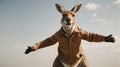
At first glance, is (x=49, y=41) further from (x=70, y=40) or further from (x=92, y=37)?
(x=92, y=37)

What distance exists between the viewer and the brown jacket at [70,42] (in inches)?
404

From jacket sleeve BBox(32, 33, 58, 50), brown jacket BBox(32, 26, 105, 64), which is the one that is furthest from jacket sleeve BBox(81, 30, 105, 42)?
jacket sleeve BBox(32, 33, 58, 50)

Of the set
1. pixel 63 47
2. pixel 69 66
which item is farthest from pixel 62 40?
pixel 69 66

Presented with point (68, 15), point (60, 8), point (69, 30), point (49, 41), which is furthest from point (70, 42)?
point (60, 8)

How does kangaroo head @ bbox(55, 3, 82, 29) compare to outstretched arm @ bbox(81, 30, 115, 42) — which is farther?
outstretched arm @ bbox(81, 30, 115, 42)

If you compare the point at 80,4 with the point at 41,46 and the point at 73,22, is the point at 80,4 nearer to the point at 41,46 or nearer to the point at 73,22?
the point at 73,22

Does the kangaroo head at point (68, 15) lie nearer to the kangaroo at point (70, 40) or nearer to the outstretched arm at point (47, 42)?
the kangaroo at point (70, 40)

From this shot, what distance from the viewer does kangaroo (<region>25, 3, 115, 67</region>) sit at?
33.4ft

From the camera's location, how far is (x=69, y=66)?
1050 cm

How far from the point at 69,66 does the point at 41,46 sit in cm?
114

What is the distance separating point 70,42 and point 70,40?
0.22 feet

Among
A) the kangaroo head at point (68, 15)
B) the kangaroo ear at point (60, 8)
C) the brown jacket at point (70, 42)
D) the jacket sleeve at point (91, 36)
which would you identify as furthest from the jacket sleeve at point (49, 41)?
the jacket sleeve at point (91, 36)

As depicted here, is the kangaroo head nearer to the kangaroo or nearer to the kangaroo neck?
the kangaroo

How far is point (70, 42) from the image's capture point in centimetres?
1025
